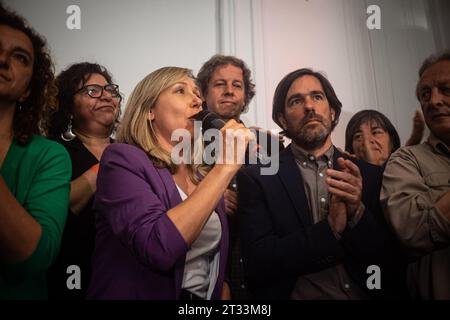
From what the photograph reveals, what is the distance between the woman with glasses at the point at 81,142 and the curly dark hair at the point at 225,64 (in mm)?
357

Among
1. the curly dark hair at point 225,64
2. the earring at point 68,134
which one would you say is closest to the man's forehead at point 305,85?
the curly dark hair at point 225,64

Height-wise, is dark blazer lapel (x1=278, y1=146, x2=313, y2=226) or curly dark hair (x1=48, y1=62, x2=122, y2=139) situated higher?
curly dark hair (x1=48, y1=62, x2=122, y2=139)

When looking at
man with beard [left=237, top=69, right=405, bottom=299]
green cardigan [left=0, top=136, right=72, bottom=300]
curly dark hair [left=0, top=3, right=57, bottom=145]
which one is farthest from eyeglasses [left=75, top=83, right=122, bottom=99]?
man with beard [left=237, top=69, right=405, bottom=299]

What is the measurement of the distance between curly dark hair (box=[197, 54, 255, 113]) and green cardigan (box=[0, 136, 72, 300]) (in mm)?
628

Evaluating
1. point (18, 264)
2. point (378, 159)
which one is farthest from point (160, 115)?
point (378, 159)

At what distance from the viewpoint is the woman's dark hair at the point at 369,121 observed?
57.6 inches

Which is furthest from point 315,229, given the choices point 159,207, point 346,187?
point 159,207

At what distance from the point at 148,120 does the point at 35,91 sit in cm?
42

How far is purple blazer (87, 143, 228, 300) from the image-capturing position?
0.90 metres

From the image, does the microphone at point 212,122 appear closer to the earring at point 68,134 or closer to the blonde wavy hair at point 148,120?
the blonde wavy hair at point 148,120

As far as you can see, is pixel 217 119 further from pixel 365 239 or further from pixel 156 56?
pixel 365 239

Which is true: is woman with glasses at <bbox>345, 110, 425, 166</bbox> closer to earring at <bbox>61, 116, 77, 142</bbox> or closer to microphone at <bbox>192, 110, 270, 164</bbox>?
microphone at <bbox>192, 110, 270, 164</bbox>

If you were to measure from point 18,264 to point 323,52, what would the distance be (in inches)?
53.4

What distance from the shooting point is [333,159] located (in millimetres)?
1323
